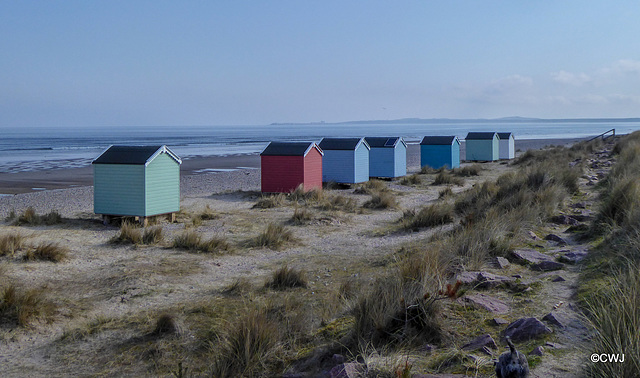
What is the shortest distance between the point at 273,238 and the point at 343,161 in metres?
11.3

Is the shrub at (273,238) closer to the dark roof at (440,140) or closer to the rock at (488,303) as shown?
the rock at (488,303)

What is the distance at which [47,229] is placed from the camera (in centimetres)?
1308

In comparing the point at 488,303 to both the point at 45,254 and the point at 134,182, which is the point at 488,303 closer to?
the point at 45,254

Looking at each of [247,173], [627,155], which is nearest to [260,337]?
[627,155]

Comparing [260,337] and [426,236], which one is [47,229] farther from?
[260,337]

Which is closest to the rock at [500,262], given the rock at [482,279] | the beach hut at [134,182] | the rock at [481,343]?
the rock at [482,279]

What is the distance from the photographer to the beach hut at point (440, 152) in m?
31.1

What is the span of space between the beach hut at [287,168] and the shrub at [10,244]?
32.2 ft

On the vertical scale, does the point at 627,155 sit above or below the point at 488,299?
above

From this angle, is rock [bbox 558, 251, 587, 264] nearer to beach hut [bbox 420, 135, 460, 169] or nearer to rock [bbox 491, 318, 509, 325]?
rock [bbox 491, 318, 509, 325]

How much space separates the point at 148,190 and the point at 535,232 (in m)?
8.20

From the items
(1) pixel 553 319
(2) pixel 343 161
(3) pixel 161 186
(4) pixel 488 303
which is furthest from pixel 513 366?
(2) pixel 343 161

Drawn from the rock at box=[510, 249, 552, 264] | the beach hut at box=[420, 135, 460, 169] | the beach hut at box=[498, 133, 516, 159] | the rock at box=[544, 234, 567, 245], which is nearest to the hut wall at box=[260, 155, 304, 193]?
the rock at box=[544, 234, 567, 245]

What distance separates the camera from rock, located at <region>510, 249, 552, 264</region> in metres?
8.18
